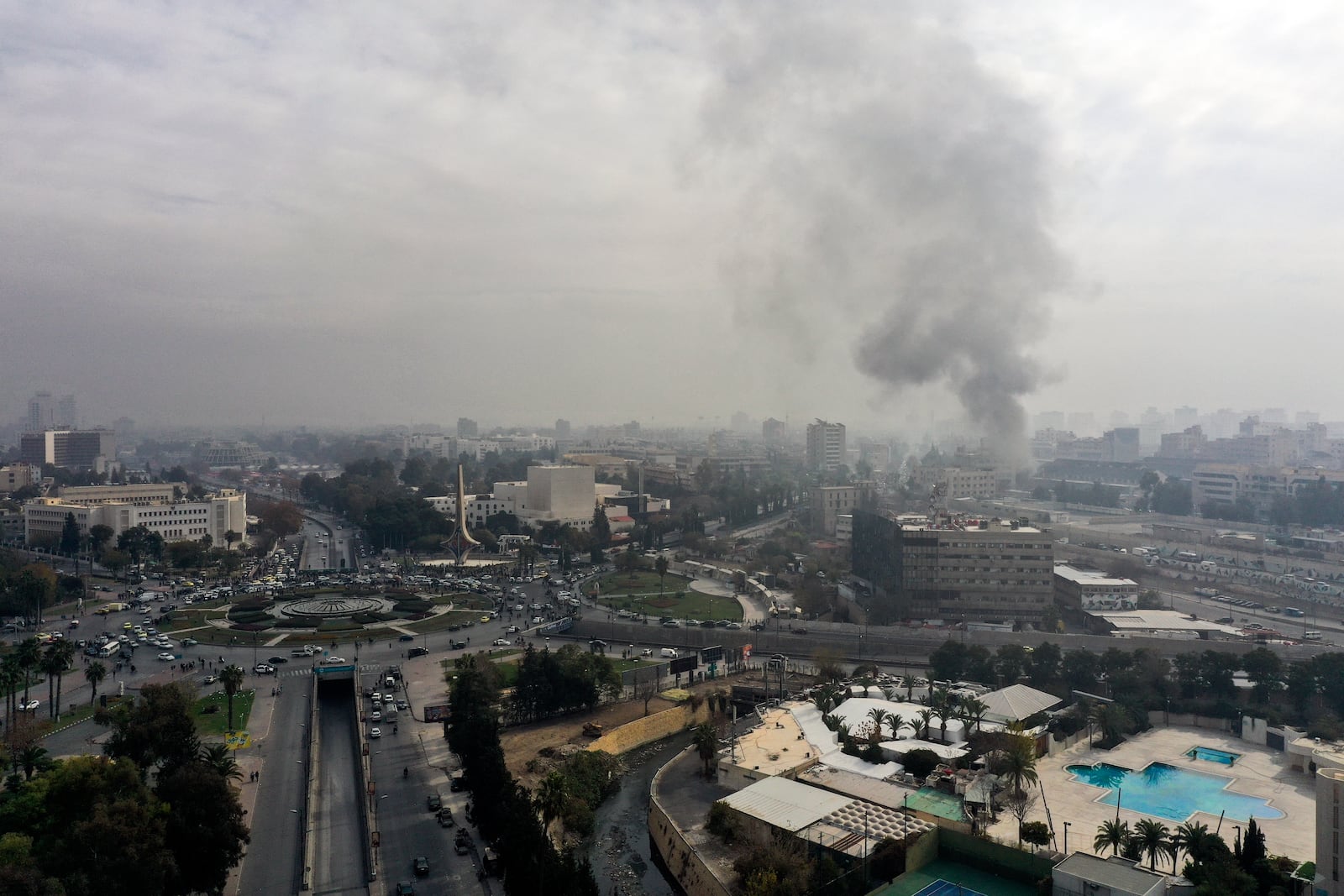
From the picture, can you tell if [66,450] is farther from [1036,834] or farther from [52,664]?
[1036,834]

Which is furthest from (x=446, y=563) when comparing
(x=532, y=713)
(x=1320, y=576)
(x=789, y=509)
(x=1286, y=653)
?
(x=1320, y=576)

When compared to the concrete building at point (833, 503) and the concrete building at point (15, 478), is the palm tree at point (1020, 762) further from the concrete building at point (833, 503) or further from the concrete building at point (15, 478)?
the concrete building at point (15, 478)

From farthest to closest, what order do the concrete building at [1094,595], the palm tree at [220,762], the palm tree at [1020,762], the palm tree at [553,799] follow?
the concrete building at [1094,595]
the palm tree at [1020,762]
the palm tree at [220,762]
the palm tree at [553,799]

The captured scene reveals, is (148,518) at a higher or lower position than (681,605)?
higher

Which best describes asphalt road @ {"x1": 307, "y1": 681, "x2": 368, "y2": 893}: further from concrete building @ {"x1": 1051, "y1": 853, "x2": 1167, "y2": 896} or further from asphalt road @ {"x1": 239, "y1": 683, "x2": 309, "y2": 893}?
concrete building @ {"x1": 1051, "y1": 853, "x2": 1167, "y2": 896}

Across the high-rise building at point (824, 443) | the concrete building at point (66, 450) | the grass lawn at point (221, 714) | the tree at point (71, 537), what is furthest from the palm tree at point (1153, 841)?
the concrete building at point (66, 450)

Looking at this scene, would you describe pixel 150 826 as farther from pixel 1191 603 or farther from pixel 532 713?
pixel 1191 603

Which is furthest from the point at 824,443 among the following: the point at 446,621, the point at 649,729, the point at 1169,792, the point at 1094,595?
the point at 1169,792
